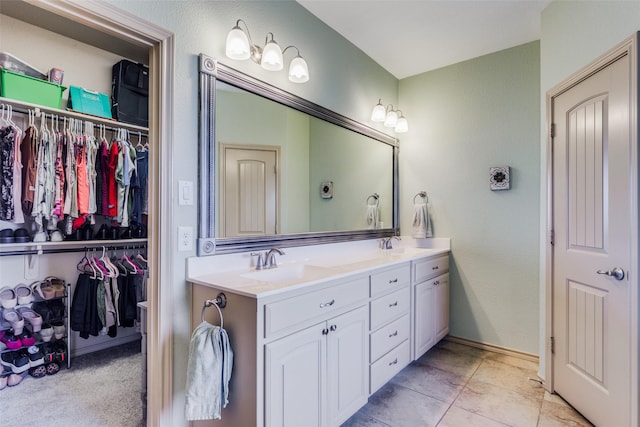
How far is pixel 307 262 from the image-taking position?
2.22m

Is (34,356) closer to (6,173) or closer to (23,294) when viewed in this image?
(23,294)

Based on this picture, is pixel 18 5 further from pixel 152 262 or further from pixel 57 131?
pixel 152 262

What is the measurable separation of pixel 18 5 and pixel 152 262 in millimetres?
2118

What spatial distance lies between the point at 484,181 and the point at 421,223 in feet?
2.20

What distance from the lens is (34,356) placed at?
234 centimetres

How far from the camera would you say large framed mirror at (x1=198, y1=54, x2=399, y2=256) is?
5.51 feet

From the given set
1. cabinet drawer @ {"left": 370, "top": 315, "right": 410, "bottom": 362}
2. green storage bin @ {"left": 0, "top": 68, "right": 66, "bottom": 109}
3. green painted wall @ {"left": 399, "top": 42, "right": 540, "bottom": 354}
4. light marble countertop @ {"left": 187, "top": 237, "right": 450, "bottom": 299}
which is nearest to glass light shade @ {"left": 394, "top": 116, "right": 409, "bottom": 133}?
green painted wall @ {"left": 399, "top": 42, "right": 540, "bottom": 354}

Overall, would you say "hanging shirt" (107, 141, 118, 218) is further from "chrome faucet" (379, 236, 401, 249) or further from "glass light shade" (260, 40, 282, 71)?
"chrome faucet" (379, 236, 401, 249)

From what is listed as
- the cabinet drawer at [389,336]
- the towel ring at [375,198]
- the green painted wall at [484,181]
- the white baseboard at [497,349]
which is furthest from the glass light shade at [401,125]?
the white baseboard at [497,349]

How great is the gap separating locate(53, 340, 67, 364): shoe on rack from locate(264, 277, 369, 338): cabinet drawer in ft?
7.30

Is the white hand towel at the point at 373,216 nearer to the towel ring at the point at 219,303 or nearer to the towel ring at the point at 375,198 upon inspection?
the towel ring at the point at 375,198

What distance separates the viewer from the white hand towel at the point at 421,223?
3095 mm

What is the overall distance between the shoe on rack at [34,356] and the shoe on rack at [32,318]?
14 centimetres

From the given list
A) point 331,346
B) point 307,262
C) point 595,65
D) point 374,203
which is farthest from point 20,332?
point 595,65
